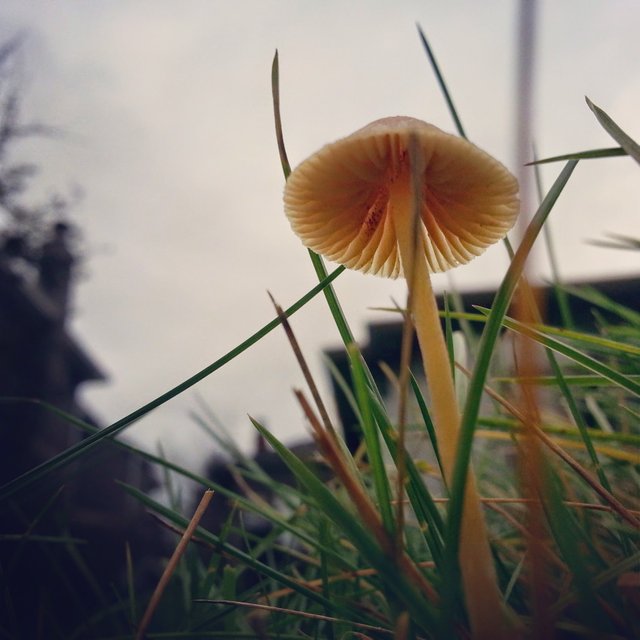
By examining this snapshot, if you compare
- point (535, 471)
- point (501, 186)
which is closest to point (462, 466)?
point (535, 471)

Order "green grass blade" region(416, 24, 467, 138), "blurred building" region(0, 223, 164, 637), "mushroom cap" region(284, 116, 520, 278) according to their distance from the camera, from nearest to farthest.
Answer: "mushroom cap" region(284, 116, 520, 278)
"green grass blade" region(416, 24, 467, 138)
"blurred building" region(0, 223, 164, 637)

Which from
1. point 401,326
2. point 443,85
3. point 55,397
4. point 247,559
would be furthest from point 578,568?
point 55,397

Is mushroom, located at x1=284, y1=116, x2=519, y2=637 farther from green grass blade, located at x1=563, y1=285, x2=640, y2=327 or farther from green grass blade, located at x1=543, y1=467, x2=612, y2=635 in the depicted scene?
green grass blade, located at x1=563, y1=285, x2=640, y2=327

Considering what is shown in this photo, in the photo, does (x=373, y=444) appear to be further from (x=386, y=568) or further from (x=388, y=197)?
(x=388, y=197)

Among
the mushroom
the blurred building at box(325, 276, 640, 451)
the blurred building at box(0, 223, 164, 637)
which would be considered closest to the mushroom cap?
the mushroom

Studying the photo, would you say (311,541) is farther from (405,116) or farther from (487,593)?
(405,116)

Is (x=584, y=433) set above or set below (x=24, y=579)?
above

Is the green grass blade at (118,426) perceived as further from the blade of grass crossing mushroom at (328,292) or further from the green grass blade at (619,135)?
the green grass blade at (619,135)
